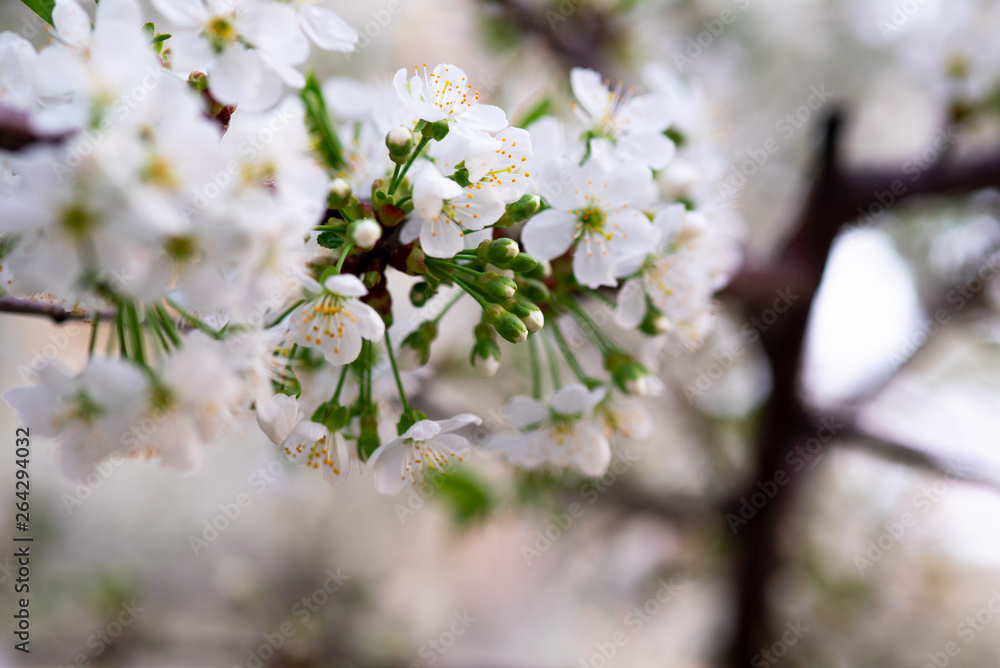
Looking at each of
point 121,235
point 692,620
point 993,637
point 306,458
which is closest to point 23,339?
point 306,458

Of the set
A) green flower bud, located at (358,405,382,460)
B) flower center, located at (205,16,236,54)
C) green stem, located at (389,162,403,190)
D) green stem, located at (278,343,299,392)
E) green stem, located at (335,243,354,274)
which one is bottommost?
green flower bud, located at (358,405,382,460)

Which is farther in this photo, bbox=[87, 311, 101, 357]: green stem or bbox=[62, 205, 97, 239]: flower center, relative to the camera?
bbox=[87, 311, 101, 357]: green stem

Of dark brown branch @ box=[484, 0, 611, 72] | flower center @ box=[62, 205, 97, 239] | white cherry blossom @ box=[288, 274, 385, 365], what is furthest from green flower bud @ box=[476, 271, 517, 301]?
dark brown branch @ box=[484, 0, 611, 72]

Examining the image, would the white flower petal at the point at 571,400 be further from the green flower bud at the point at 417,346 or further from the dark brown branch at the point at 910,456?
the dark brown branch at the point at 910,456

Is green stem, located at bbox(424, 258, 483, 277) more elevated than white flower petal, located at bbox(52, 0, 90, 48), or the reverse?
white flower petal, located at bbox(52, 0, 90, 48)

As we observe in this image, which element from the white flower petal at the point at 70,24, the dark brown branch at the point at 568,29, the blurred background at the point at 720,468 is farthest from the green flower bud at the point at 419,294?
the dark brown branch at the point at 568,29

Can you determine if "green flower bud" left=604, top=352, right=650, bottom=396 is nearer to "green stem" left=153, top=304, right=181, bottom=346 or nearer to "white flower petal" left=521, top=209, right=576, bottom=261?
"white flower petal" left=521, top=209, right=576, bottom=261

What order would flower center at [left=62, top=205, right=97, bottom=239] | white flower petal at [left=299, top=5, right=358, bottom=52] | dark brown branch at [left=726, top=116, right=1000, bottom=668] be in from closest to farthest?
flower center at [left=62, top=205, right=97, bottom=239]
white flower petal at [left=299, top=5, right=358, bottom=52]
dark brown branch at [left=726, top=116, right=1000, bottom=668]
